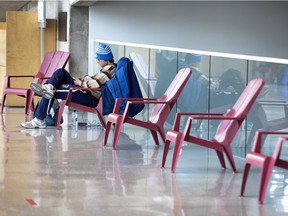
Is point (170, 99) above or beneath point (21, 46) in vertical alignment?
beneath

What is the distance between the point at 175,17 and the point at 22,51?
8.29 ft

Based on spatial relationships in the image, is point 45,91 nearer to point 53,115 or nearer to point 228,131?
point 53,115

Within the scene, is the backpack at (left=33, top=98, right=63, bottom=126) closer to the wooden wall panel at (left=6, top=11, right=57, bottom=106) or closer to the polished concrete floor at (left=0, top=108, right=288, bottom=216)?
the polished concrete floor at (left=0, top=108, right=288, bottom=216)

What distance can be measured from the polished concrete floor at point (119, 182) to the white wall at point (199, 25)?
465cm

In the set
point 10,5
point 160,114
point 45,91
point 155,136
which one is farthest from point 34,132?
point 10,5

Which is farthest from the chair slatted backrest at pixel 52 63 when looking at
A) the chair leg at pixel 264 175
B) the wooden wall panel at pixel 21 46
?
the chair leg at pixel 264 175

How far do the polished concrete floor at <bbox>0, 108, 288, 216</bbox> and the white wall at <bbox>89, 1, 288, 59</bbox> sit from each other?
4.65 meters

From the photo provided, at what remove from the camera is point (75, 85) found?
912 cm

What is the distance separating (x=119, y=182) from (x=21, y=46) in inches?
295

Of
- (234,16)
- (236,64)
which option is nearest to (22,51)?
(234,16)

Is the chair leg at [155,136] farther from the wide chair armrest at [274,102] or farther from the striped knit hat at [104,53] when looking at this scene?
the striped knit hat at [104,53]

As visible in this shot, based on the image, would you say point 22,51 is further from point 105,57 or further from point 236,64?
point 236,64

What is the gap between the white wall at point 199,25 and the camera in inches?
488

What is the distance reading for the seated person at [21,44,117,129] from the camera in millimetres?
8777
